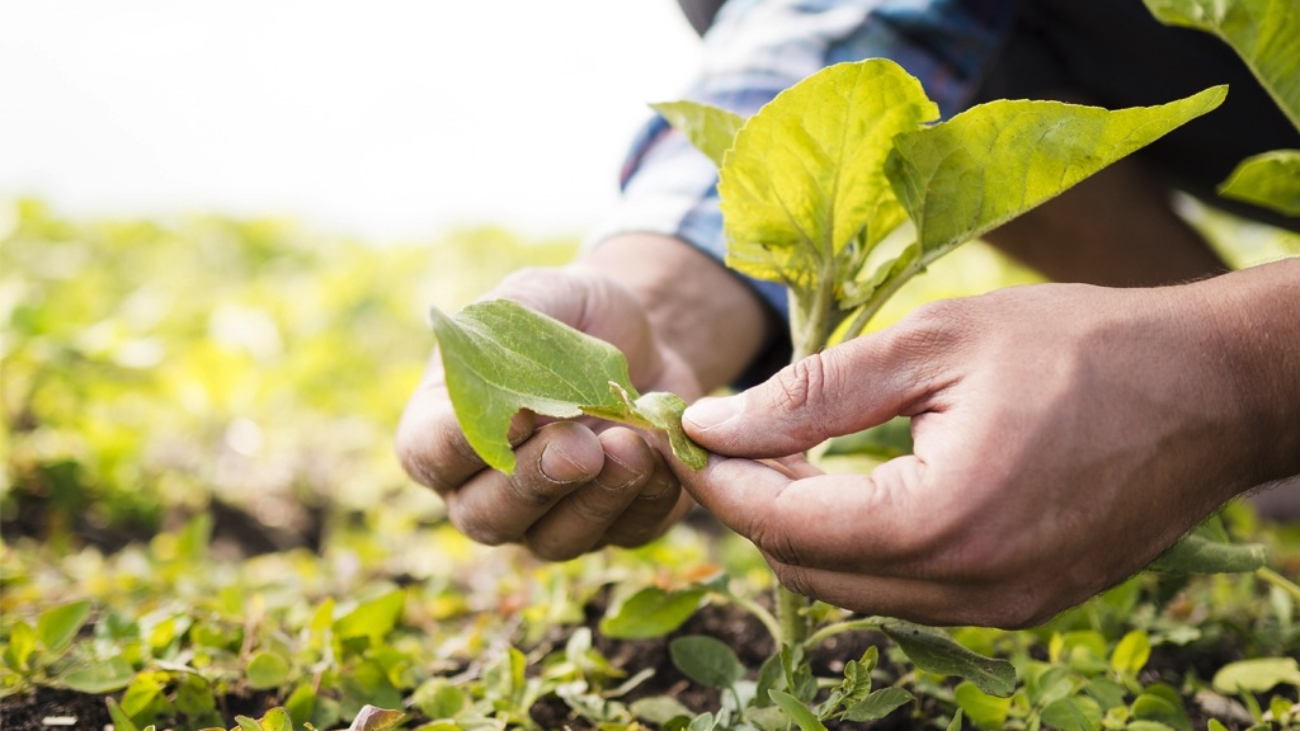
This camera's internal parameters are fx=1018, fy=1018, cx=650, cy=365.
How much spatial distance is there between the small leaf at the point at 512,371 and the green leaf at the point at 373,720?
304 mm

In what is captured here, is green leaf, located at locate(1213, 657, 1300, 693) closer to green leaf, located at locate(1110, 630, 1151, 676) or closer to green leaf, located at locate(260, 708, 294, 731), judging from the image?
green leaf, located at locate(1110, 630, 1151, 676)

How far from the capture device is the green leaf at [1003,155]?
994 mm

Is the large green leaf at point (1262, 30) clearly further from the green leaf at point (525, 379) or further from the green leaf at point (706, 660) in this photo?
the green leaf at point (706, 660)

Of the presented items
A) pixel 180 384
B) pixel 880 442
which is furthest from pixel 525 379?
pixel 180 384

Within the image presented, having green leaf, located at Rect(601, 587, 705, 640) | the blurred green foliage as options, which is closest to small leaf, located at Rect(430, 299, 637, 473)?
green leaf, located at Rect(601, 587, 705, 640)

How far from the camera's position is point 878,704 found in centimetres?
107

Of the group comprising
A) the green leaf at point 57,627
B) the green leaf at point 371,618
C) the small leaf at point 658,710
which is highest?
the green leaf at point 57,627

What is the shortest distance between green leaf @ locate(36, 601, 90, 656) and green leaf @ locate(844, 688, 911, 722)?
0.99 m

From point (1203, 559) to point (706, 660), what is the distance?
59 cm

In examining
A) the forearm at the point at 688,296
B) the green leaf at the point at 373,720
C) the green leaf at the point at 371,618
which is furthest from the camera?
the forearm at the point at 688,296

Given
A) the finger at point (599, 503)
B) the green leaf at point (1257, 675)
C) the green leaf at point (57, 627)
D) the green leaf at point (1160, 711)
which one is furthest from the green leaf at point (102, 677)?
the green leaf at point (1257, 675)

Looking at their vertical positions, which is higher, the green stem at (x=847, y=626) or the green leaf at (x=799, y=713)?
the green leaf at (x=799, y=713)

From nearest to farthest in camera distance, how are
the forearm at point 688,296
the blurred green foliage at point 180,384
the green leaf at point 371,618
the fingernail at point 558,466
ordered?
the fingernail at point 558,466, the green leaf at point 371,618, the forearm at point 688,296, the blurred green foliage at point 180,384

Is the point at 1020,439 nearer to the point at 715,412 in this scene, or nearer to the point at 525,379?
the point at 715,412
